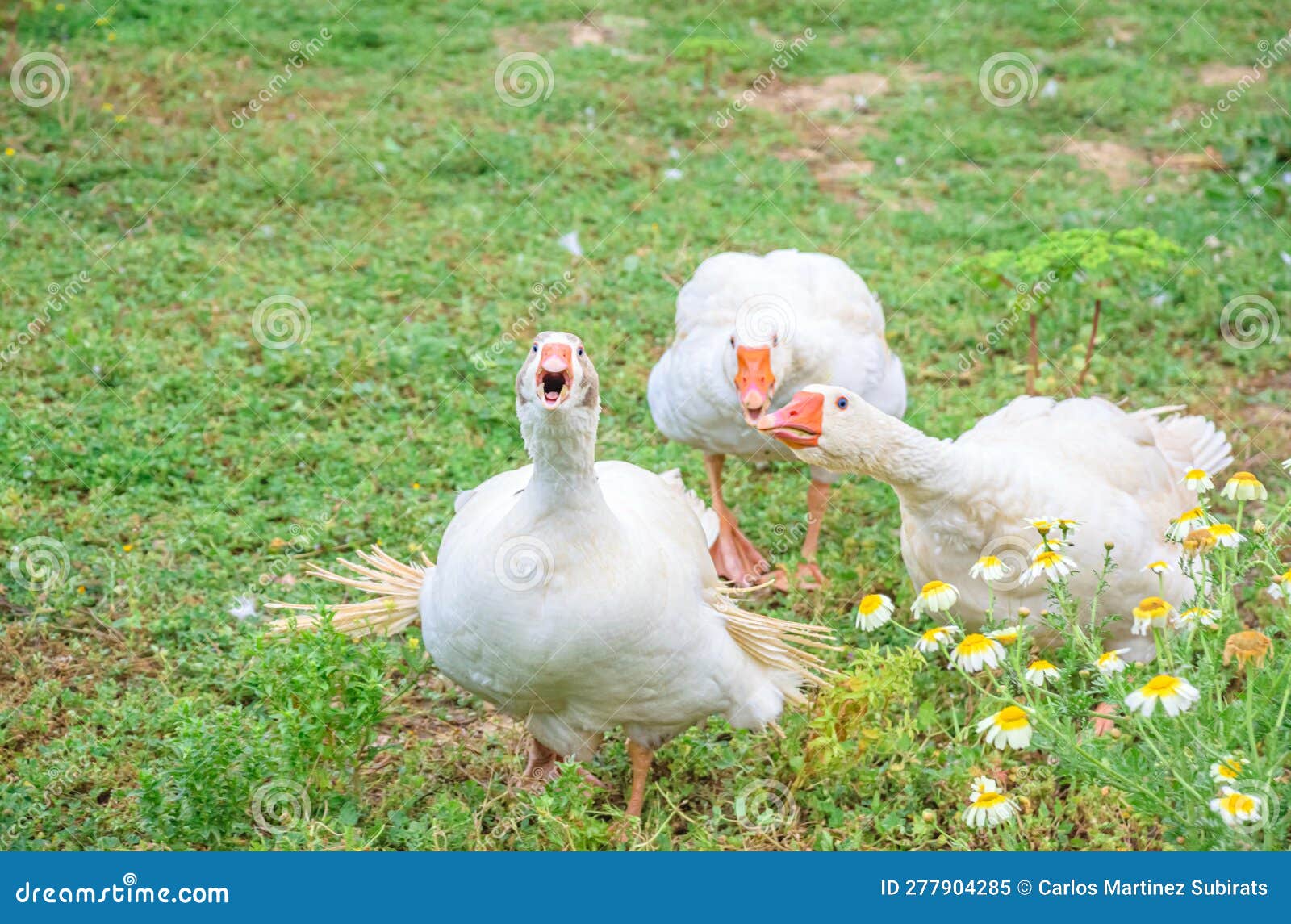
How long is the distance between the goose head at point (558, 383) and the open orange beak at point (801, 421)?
108cm

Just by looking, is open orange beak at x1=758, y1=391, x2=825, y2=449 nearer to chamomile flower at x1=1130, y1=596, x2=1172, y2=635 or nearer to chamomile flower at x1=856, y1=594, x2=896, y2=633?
chamomile flower at x1=856, y1=594, x2=896, y2=633

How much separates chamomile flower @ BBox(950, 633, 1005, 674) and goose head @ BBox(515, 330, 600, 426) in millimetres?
1148

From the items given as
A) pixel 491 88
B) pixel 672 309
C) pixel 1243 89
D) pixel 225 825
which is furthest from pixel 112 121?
pixel 1243 89

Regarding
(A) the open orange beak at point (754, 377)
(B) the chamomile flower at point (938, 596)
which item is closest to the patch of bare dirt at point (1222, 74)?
(A) the open orange beak at point (754, 377)

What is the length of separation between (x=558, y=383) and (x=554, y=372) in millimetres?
66

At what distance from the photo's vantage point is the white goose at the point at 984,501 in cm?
449

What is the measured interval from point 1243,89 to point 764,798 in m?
8.29

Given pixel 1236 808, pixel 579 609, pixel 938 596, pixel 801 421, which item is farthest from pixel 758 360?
pixel 1236 808

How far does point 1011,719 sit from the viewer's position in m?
3.08

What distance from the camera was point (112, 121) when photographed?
9180mm

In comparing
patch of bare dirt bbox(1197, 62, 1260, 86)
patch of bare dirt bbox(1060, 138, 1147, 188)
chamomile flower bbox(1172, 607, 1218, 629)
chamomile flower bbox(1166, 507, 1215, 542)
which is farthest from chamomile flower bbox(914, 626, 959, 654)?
patch of bare dirt bbox(1197, 62, 1260, 86)

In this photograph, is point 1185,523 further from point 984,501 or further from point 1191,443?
point 1191,443

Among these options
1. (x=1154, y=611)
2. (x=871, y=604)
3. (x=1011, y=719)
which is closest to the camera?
(x=1011, y=719)

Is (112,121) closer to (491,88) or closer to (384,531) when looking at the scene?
(491,88)
